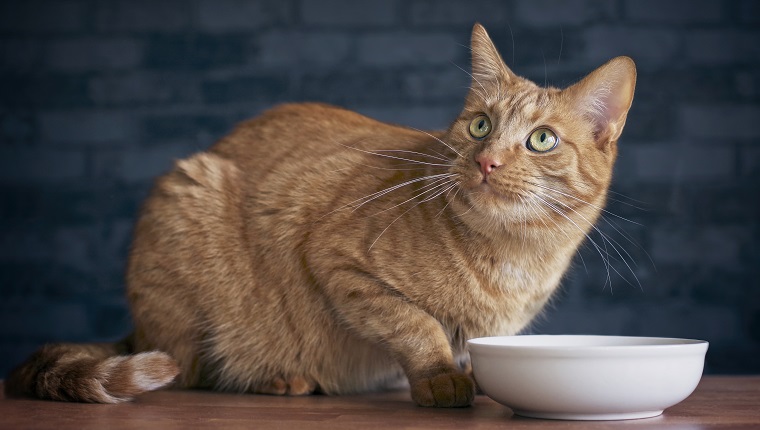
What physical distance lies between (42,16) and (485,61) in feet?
7.22

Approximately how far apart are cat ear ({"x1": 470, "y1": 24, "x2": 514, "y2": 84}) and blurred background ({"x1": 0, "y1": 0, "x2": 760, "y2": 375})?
143 centimetres

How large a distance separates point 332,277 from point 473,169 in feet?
1.15

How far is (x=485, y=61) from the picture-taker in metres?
1.93

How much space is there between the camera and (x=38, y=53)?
349cm

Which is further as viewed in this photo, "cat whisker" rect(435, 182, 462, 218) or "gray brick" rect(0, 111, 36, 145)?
"gray brick" rect(0, 111, 36, 145)

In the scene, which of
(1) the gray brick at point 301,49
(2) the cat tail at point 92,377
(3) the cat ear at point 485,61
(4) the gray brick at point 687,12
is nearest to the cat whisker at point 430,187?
(3) the cat ear at point 485,61

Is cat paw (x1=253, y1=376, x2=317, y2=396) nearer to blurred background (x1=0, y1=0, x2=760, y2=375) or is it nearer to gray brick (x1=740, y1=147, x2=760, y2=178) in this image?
blurred background (x1=0, y1=0, x2=760, y2=375)

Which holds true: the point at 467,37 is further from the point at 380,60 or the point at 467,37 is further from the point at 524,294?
the point at 524,294

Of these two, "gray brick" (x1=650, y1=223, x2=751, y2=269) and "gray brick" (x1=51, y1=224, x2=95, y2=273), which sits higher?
"gray brick" (x1=650, y1=223, x2=751, y2=269)

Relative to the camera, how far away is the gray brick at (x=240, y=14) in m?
3.45

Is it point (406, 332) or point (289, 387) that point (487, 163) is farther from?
point (289, 387)

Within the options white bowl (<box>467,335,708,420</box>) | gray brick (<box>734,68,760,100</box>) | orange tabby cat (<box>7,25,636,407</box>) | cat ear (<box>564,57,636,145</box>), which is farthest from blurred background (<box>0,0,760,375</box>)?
white bowl (<box>467,335,708,420</box>)

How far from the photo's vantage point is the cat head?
165 cm

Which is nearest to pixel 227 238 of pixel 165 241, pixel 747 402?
pixel 165 241
